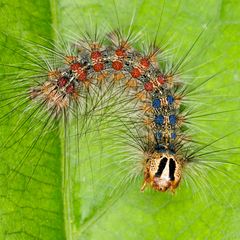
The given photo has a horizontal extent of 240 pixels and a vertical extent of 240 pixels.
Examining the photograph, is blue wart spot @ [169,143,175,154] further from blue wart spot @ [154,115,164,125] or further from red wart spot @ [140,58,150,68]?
red wart spot @ [140,58,150,68]

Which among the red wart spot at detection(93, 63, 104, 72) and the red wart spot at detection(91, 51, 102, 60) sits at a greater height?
the red wart spot at detection(91, 51, 102, 60)

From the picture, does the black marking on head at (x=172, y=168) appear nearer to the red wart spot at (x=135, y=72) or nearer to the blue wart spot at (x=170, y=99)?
the blue wart spot at (x=170, y=99)

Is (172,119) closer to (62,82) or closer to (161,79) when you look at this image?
(161,79)

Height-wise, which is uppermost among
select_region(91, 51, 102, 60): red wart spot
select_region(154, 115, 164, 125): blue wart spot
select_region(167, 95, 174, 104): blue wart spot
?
select_region(91, 51, 102, 60): red wart spot

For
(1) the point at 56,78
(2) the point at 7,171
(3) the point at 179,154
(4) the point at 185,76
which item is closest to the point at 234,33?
(4) the point at 185,76

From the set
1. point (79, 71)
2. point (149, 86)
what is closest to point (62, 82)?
point (79, 71)

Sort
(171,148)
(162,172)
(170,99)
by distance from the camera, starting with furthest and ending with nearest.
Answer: (170,99)
(171,148)
(162,172)

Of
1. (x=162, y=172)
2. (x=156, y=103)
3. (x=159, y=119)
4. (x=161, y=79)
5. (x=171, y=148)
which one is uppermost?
(x=161, y=79)

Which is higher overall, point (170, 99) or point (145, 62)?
point (145, 62)

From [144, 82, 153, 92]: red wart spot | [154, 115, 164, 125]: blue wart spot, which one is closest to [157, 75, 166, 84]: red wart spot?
[144, 82, 153, 92]: red wart spot
